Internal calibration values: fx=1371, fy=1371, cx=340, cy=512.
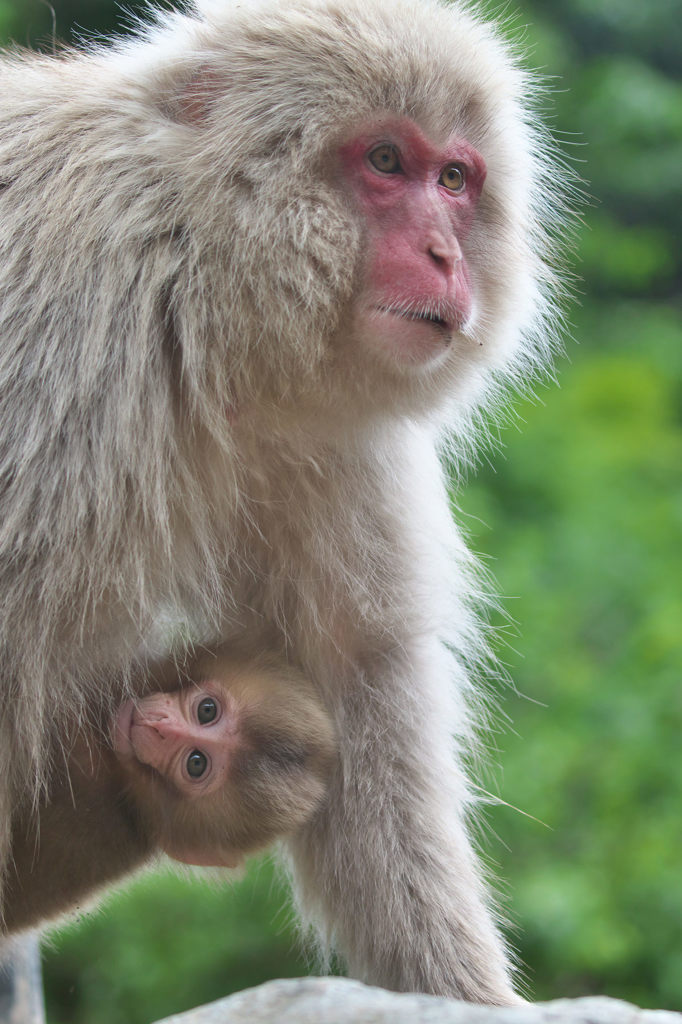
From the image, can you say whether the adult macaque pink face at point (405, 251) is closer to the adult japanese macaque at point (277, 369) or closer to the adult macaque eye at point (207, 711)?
the adult japanese macaque at point (277, 369)

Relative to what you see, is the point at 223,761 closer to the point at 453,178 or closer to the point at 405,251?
the point at 405,251

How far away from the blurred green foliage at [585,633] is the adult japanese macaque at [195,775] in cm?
51

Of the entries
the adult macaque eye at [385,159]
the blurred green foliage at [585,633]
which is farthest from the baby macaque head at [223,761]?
the adult macaque eye at [385,159]

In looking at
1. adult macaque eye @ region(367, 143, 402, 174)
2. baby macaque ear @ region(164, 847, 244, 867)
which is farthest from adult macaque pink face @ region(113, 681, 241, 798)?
adult macaque eye @ region(367, 143, 402, 174)

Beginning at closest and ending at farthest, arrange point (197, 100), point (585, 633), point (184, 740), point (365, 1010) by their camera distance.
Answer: point (365, 1010) → point (197, 100) → point (184, 740) → point (585, 633)

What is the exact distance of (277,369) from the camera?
9.73ft

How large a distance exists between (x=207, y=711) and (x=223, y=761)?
126 millimetres

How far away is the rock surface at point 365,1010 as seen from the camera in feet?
7.14

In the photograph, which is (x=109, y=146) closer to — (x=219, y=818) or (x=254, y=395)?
(x=254, y=395)

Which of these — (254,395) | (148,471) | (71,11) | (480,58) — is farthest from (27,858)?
(71,11)

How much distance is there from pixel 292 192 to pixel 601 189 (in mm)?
6316

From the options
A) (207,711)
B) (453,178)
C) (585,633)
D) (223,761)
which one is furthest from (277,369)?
(585,633)

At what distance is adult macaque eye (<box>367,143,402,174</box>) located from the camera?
2.97m

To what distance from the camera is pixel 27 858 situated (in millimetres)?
3098
